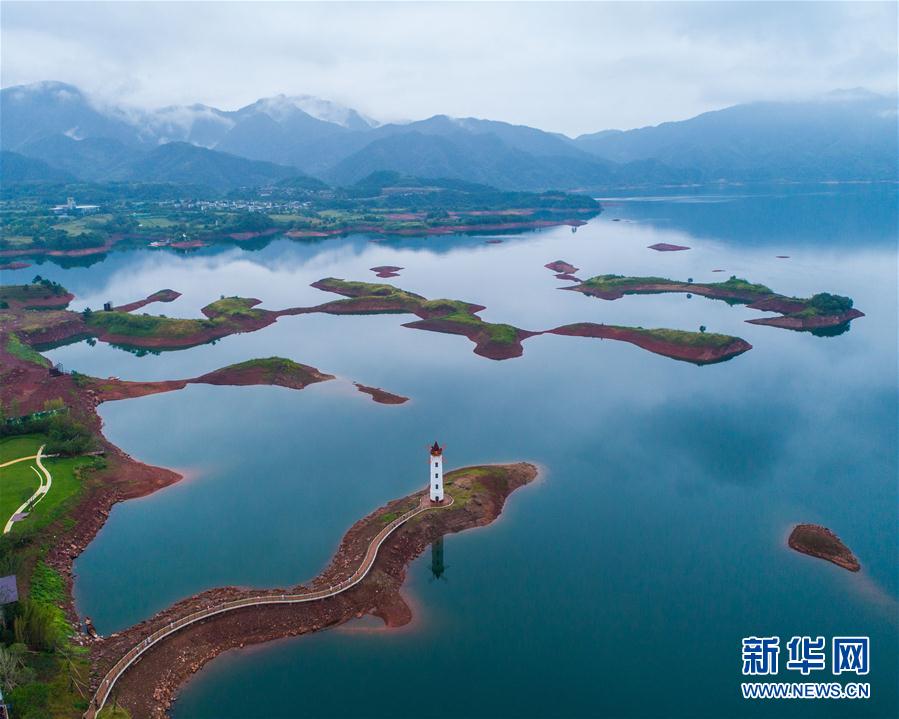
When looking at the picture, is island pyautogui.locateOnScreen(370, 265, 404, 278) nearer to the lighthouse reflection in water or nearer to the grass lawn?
the grass lawn

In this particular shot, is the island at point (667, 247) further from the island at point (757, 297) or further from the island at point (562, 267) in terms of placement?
the island at point (757, 297)

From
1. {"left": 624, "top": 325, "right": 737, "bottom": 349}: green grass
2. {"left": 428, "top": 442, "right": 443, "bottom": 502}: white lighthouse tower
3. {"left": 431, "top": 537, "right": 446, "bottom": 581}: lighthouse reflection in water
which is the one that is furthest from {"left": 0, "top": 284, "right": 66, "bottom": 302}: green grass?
{"left": 624, "top": 325, "right": 737, "bottom": 349}: green grass

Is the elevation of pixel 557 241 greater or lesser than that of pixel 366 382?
greater

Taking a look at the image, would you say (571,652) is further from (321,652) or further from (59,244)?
(59,244)

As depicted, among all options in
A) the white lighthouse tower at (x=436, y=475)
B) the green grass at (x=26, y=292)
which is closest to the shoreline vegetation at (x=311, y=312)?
the green grass at (x=26, y=292)

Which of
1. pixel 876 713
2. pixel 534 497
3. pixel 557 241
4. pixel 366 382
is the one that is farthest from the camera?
pixel 557 241

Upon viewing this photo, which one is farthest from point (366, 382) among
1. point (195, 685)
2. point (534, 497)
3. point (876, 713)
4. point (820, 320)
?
point (820, 320)

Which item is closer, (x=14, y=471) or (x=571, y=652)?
(x=571, y=652)
